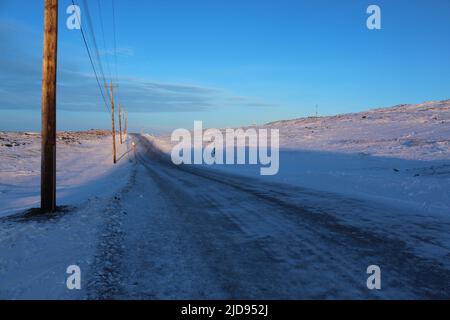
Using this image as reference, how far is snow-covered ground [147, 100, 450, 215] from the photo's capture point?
1295 centimetres

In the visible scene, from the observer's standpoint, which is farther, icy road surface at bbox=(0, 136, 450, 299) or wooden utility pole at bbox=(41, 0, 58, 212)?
wooden utility pole at bbox=(41, 0, 58, 212)

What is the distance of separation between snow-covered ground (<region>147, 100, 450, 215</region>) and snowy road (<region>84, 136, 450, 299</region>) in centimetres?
265

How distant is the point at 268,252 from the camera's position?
6.26 m

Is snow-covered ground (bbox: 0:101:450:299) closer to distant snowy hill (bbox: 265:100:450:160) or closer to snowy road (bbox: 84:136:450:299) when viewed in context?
snowy road (bbox: 84:136:450:299)

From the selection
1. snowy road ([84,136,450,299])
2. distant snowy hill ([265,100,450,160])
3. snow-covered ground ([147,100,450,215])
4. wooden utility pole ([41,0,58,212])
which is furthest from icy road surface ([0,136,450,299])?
distant snowy hill ([265,100,450,160])

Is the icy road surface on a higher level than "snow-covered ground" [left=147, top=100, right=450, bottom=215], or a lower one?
lower

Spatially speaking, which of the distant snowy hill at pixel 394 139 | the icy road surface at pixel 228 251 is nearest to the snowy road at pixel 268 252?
the icy road surface at pixel 228 251

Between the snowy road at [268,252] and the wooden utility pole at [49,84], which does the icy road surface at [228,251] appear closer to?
the snowy road at [268,252]

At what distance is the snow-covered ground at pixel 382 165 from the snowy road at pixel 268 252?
8.69 feet

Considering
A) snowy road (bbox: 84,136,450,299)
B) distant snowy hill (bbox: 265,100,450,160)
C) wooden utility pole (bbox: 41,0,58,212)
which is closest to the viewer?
snowy road (bbox: 84,136,450,299)

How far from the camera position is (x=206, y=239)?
723 cm

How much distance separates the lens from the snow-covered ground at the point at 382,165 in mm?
12945

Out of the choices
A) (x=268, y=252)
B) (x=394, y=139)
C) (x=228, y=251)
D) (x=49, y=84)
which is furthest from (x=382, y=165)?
(x=49, y=84)
